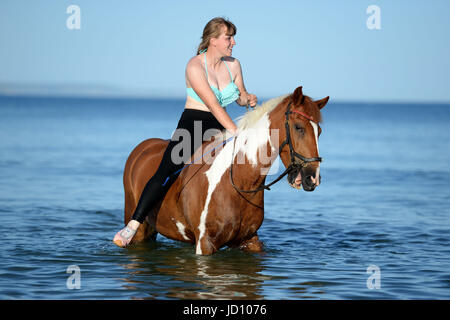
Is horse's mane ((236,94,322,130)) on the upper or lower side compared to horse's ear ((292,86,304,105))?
lower

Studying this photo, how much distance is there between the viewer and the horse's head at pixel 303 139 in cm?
610

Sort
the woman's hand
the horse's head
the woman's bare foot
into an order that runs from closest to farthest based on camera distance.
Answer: the horse's head → the woman's hand → the woman's bare foot

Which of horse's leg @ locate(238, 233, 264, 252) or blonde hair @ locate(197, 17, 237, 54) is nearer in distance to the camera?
blonde hair @ locate(197, 17, 237, 54)

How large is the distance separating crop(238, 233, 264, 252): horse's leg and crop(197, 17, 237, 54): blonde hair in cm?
227

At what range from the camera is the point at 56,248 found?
8.88 meters

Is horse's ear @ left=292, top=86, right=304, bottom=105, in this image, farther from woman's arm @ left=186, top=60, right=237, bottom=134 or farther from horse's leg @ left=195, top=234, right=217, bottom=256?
horse's leg @ left=195, top=234, right=217, bottom=256

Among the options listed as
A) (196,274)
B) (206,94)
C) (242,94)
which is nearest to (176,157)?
(206,94)

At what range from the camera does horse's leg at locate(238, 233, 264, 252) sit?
7.36 metres

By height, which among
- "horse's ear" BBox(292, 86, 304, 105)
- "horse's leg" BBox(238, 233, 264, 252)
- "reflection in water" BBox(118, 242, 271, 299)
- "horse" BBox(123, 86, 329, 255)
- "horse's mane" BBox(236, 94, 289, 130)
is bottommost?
"reflection in water" BBox(118, 242, 271, 299)

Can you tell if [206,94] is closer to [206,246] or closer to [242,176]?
[242,176]

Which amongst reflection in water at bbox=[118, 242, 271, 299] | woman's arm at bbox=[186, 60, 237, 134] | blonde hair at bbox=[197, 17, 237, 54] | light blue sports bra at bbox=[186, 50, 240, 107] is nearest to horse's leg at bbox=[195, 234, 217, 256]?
reflection in water at bbox=[118, 242, 271, 299]

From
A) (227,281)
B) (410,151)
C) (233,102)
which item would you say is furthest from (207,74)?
(410,151)

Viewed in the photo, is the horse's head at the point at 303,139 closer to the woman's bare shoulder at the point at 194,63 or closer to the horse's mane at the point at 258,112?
the horse's mane at the point at 258,112

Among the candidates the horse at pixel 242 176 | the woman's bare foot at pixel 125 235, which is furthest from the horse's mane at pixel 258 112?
the woman's bare foot at pixel 125 235
